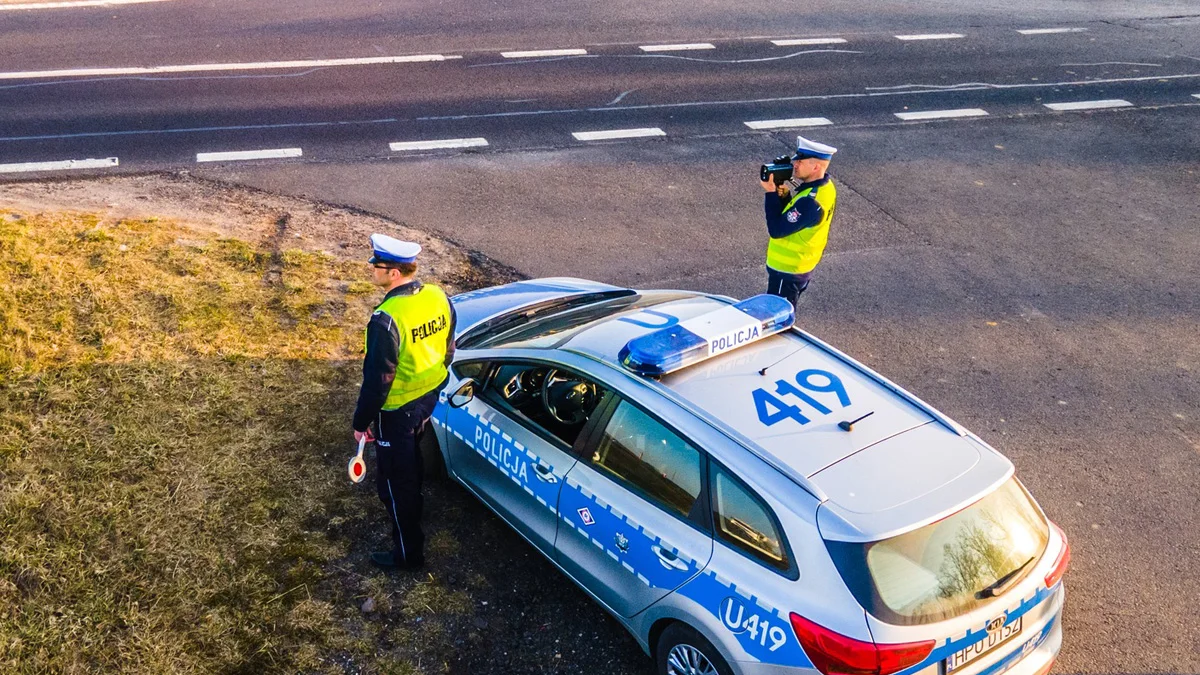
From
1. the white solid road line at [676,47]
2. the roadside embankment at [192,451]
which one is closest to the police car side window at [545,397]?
the roadside embankment at [192,451]

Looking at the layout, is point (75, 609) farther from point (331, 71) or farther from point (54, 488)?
point (331, 71)

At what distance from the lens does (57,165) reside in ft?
34.3

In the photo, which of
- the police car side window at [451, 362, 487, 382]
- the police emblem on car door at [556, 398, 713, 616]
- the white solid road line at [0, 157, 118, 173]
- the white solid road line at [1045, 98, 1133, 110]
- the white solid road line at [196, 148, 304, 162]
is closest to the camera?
the police emblem on car door at [556, 398, 713, 616]

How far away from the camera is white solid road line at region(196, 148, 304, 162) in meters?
10.8

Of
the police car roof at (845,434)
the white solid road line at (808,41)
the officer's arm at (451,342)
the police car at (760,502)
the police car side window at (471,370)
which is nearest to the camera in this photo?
the police car at (760,502)

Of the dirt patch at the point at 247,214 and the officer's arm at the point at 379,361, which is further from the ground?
the officer's arm at the point at 379,361

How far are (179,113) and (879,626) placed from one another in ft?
35.6

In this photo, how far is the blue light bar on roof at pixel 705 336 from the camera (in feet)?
15.5

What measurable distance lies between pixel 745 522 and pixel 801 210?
3381mm

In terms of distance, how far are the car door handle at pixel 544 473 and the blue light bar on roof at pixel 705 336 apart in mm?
731

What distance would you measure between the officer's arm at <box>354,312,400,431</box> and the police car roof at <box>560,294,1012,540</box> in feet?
3.09

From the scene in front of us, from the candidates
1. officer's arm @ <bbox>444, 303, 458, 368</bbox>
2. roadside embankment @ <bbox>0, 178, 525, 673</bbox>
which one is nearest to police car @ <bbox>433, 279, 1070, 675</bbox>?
officer's arm @ <bbox>444, 303, 458, 368</bbox>

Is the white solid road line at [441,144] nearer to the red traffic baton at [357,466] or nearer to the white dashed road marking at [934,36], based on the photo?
the red traffic baton at [357,466]

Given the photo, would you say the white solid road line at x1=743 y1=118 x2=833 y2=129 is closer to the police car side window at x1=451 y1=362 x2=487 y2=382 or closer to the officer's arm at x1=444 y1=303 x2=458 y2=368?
the police car side window at x1=451 y1=362 x2=487 y2=382
